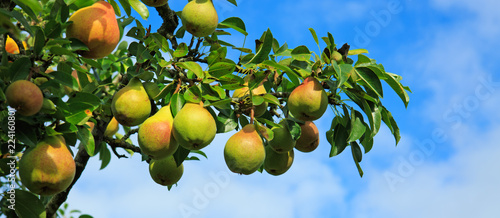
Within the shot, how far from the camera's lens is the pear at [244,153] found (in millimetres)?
2223

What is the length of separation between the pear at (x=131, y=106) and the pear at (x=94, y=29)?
0.69 feet

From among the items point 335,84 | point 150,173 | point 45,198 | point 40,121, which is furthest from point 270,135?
point 45,198

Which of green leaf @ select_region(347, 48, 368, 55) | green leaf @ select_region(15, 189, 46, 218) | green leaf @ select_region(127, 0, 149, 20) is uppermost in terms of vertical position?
green leaf @ select_region(347, 48, 368, 55)

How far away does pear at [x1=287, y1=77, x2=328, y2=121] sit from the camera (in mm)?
2238

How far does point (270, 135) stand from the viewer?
2328mm

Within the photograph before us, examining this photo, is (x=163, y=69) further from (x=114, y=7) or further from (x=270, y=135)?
(x=270, y=135)

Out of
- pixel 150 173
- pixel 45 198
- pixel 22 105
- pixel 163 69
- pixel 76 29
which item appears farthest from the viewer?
pixel 45 198

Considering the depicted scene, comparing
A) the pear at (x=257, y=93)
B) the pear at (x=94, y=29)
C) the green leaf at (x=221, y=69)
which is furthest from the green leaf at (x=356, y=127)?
the pear at (x=94, y=29)

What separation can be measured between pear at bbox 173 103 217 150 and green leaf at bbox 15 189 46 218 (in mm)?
902

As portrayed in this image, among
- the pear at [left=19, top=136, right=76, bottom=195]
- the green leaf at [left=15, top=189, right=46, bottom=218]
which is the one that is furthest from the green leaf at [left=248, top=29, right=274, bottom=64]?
the green leaf at [left=15, top=189, right=46, bottom=218]

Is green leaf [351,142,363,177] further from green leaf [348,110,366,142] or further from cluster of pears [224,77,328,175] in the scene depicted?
cluster of pears [224,77,328,175]

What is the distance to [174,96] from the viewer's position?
230 centimetres

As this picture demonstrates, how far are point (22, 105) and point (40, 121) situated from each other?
0.90 ft

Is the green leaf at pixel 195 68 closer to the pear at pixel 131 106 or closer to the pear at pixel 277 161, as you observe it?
the pear at pixel 131 106
